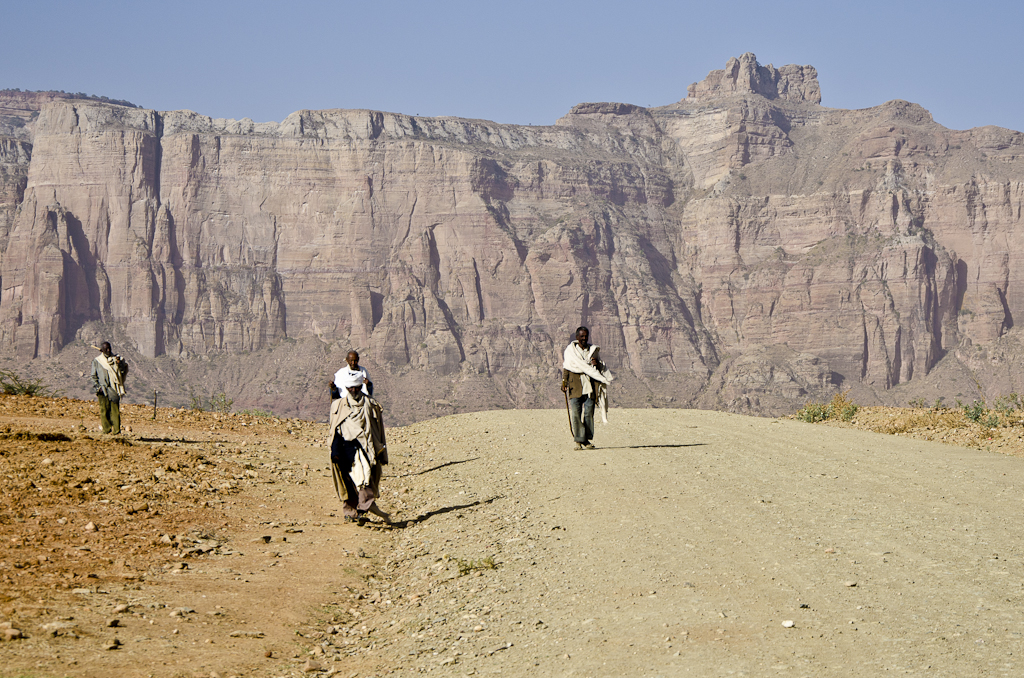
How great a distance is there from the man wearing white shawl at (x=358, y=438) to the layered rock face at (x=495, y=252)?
382 ft

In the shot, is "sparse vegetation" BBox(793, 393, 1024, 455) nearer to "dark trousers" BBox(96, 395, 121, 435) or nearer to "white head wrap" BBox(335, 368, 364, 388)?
"white head wrap" BBox(335, 368, 364, 388)

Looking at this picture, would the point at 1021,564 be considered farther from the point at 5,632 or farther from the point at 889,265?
the point at 889,265

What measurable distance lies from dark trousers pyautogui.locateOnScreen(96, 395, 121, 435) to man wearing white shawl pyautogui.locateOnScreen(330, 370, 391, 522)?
288 inches

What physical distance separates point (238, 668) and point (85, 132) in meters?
153

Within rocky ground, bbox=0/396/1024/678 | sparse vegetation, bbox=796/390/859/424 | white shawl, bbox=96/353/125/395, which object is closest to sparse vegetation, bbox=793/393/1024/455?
sparse vegetation, bbox=796/390/859/424

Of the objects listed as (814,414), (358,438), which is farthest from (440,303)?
(358,438)

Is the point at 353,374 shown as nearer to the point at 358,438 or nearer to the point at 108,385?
the point at 358,438

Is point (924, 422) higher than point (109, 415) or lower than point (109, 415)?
lower

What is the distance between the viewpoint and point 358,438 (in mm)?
12039

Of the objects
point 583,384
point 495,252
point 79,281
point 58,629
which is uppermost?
point 495,252

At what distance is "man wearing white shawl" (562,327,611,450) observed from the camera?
52.6ft

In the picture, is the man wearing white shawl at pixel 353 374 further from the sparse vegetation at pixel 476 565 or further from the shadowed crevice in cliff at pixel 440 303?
the shadowed crevice in cliff at pixel 440 303

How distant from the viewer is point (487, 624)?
26.7 feet

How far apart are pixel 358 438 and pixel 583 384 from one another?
4940mm
